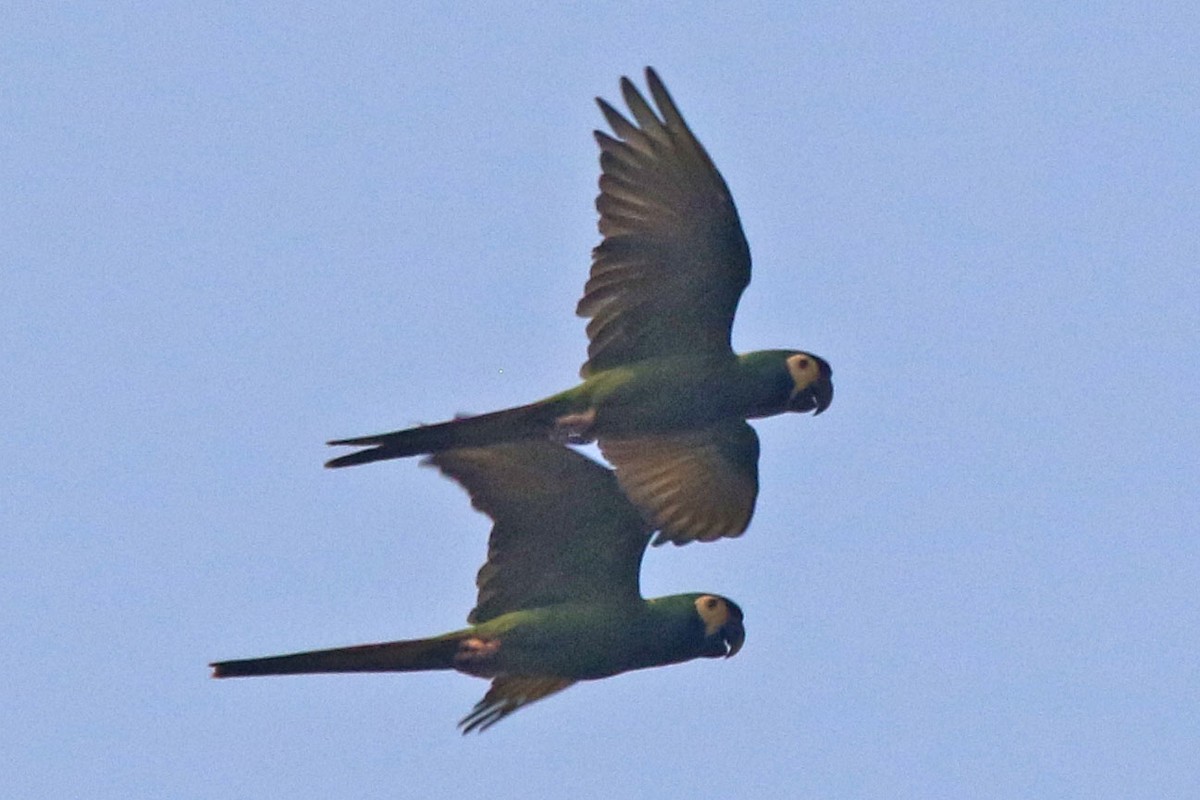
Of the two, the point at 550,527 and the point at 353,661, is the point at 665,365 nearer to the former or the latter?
the point at 550,527

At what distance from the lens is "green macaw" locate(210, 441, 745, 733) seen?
785 inches

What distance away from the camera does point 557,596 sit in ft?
66.7

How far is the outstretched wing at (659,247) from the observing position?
19172mm

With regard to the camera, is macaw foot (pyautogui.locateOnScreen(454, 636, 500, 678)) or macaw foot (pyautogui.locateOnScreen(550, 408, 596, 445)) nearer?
macaw foot (pyautogui.locateOnScreen(550, 408, 596, 445))

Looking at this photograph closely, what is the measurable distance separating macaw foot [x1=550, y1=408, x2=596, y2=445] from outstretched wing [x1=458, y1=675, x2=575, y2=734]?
167 centimetres

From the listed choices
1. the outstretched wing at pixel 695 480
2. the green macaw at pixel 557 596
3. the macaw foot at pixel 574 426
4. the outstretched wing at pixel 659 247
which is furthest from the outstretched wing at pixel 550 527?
the outstretched wing at pixel 659 247

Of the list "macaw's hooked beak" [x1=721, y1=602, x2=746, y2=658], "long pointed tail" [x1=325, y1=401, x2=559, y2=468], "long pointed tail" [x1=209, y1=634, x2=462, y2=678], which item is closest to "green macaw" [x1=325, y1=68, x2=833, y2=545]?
"long pointed tail" [x1=325, y1=401, x2=559, y2=468]

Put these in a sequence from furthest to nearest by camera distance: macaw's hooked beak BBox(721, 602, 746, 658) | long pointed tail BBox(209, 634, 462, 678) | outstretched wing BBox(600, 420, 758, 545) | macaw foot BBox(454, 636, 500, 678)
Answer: macaw's hooked beak BBox(721, 602, 746, 658)
outstretched wing BBox(600, 420, 758, 545)
macaw foot BBox(454, 636, 500, 678)
long pointed tail BBox(209, 634, 462, 678)

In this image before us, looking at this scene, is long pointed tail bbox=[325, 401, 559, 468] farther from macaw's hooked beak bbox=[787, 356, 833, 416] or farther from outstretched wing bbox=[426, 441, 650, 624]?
macaw's hooked beak bbox=[787, 356, 833, 416]

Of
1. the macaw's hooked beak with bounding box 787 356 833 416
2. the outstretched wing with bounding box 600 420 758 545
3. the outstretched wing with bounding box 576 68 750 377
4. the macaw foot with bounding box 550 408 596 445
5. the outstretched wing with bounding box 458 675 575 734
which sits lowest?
the outstretched wing with bounding box 458 675 575 734

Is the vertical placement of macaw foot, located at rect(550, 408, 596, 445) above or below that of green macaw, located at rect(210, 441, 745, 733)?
above

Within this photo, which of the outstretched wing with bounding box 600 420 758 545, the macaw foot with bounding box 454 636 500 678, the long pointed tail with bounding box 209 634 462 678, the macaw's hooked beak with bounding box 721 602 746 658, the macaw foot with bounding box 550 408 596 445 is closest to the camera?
the long pointed tail with bounding box 209 634 462 678

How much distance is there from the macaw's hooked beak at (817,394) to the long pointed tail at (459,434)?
1.64 metres

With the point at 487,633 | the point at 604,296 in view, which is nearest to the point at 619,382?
the point at 604,296
